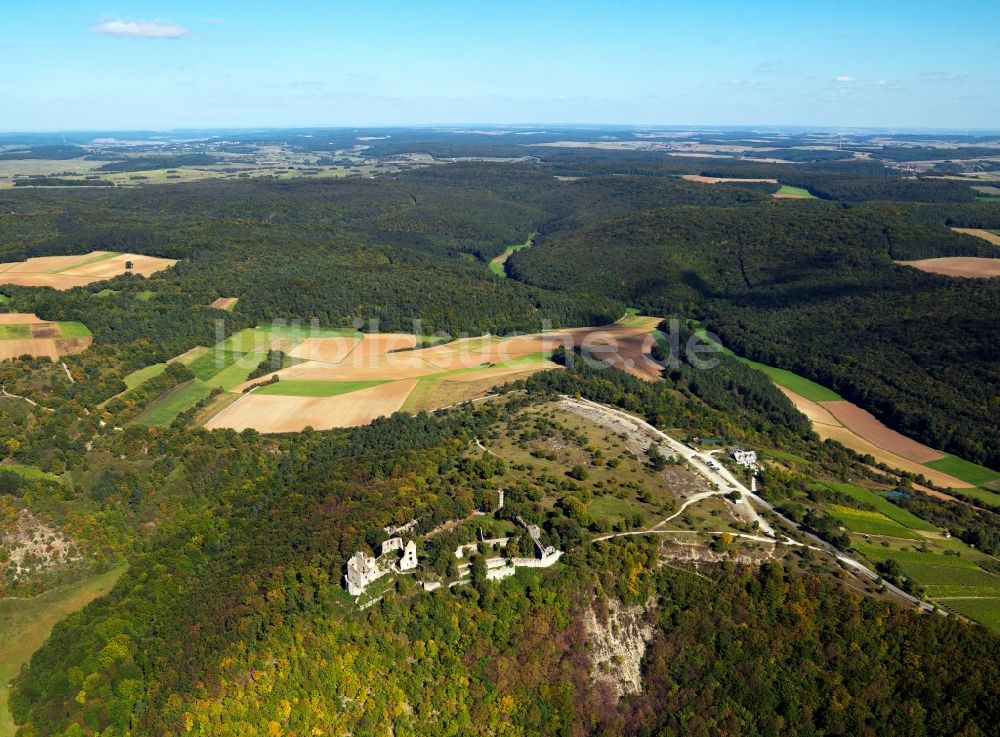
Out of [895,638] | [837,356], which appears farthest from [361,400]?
[837,356]

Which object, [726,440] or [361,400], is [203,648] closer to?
[361,400]

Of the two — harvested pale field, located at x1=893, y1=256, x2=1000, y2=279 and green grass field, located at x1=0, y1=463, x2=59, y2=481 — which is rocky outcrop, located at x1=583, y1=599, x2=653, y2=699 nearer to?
green grass field, located at x1=0, y1=463, x2=59, y2=481

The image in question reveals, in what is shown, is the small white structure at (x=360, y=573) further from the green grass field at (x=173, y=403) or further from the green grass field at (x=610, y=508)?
the green grass field at (x=173, y=403)

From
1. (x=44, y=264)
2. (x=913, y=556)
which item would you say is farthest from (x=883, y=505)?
(x=44, y=264)

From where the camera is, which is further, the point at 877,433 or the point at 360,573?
the point at 877,433

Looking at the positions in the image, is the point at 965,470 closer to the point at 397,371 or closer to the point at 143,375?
the point at 397,371

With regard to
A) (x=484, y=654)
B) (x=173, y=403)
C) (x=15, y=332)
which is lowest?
(x=484, y=654)

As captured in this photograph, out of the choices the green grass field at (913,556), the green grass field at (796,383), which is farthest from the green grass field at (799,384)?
the green grass field at (913,556)
